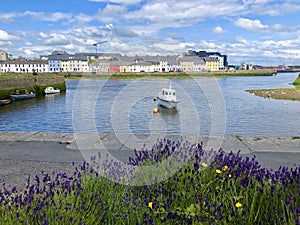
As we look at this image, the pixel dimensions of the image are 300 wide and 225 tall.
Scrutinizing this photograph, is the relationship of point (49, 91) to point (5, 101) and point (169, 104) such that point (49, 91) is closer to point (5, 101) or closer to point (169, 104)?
point (5, 101)

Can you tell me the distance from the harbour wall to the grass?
139 feet

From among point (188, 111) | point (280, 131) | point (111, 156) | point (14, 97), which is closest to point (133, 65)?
point (14, 97)

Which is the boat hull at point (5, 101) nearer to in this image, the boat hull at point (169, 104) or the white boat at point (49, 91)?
the white boat at point (49, 91)

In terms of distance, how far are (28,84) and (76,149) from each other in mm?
48280

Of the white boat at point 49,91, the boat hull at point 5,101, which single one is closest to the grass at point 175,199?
the boat hull at point 5,101

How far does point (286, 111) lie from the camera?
3322 centimetres

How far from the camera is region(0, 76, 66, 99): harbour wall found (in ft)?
145

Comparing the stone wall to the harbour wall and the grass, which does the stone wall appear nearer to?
the harbour wall

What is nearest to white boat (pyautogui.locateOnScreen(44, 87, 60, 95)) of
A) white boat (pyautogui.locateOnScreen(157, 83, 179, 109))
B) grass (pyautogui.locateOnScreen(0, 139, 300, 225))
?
white boat (pyautogui.locateOnScreen(157, 83, 179, 109))

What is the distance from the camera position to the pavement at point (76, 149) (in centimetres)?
646

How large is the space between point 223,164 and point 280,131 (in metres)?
20.1

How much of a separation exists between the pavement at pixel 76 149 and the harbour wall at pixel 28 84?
3706 centimetres

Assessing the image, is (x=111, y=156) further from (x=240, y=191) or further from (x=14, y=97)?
(x=14, y=97)

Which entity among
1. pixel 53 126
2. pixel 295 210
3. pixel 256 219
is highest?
pixel 295 210
